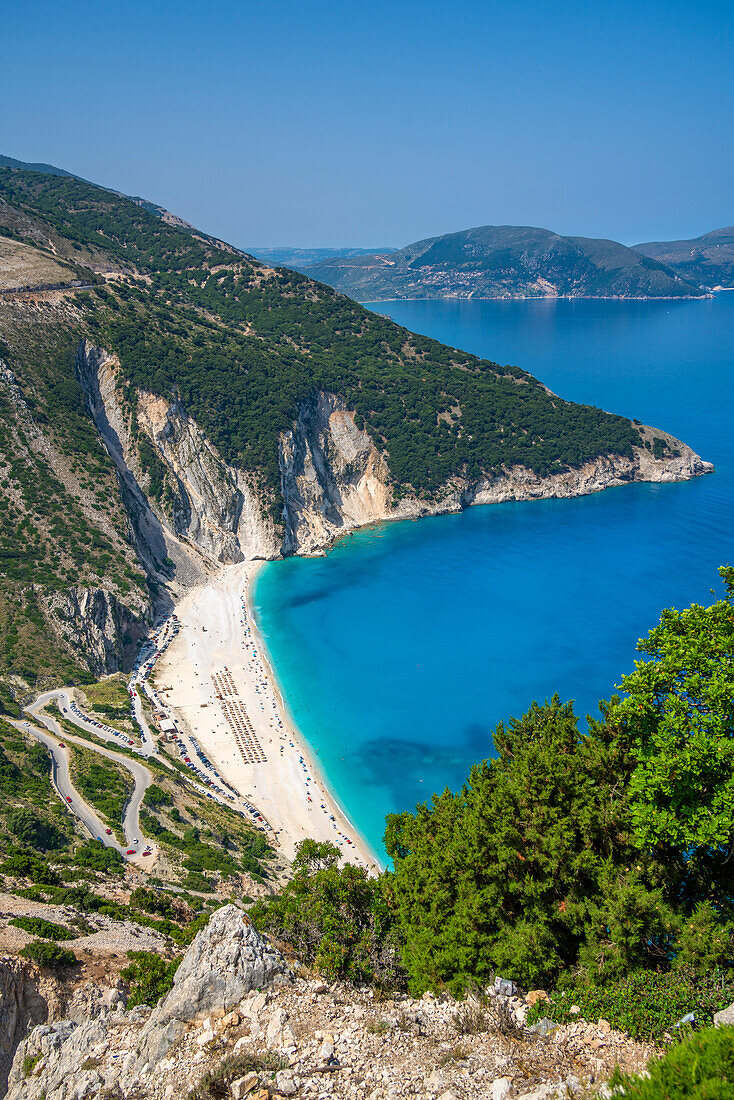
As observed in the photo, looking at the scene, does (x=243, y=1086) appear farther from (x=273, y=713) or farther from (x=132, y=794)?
(x=273, y=713)

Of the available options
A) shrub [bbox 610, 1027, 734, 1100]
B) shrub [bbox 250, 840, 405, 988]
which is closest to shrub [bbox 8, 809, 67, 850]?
shrub [bbox 250, 840, 405, 988]

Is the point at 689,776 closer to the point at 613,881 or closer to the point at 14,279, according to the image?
the point at 613,881

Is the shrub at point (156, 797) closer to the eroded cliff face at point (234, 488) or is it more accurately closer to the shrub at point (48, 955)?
the shrub at point (48, 955)

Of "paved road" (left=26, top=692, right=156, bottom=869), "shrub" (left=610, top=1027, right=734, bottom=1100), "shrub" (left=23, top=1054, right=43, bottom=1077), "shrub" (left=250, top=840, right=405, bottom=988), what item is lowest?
"paved road" (left=26, top=692, right=156, bottom=869)

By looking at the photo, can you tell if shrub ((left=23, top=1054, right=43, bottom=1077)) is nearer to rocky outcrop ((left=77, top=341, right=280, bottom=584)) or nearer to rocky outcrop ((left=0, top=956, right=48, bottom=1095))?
rocky outcrop ((left=0, top=956, right=48, bottom=1095))

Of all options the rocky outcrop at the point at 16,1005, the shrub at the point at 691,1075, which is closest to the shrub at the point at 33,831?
the rocky outcrop at the point at 16,1005

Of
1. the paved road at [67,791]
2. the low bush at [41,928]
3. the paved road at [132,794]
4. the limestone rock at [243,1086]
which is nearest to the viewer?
the limestone rock at [243,1086]
